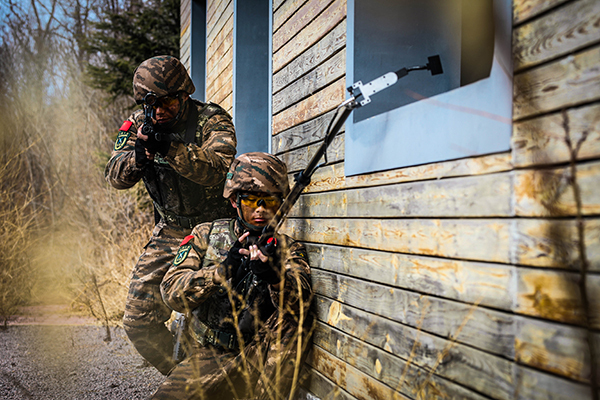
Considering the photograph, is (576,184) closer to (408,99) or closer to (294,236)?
(408,99)

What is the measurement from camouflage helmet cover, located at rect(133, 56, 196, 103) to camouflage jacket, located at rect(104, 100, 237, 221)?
9.7 inches

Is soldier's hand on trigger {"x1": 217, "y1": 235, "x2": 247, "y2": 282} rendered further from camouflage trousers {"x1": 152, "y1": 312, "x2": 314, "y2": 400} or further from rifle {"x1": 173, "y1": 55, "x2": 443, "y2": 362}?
camouflage trousers {"x1": 152, "y1": 312, "x2": 314, "y2": 400}

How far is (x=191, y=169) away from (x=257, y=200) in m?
0.52

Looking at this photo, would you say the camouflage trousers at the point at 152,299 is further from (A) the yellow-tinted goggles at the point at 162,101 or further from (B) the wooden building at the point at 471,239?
(B) the wooden building at the point at 471,239

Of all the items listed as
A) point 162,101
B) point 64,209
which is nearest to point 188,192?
point 162,101

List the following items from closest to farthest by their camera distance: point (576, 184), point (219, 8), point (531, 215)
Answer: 1. point (576, 184)
2. point (531, 215)
3. point (219, 8)

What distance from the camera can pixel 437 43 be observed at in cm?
263

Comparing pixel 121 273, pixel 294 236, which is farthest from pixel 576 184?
pixel 121 273

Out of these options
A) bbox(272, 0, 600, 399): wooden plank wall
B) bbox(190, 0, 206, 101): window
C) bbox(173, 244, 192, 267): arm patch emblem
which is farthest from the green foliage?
bbox(272, 0, 600, 399): wooden plank wall

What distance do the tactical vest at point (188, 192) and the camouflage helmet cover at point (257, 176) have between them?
2.32ft

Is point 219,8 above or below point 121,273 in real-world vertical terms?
above

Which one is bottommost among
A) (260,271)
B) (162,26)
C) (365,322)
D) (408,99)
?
(365,322)

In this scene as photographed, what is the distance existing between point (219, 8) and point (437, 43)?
3512mm

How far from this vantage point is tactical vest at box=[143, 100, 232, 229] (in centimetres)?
326
